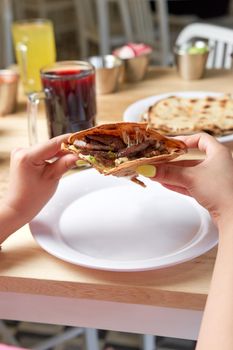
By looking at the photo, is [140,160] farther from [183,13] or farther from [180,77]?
[183,13]

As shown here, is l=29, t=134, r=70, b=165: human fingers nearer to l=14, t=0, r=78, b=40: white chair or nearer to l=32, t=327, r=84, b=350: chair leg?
l=32, t=327, r=84, b=350: chair leg

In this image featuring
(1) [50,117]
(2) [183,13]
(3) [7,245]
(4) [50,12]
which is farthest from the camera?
(4) [50,12]

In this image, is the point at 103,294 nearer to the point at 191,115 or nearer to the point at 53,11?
the point at 191,115

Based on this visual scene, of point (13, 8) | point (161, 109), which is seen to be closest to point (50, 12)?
point (13, 8)

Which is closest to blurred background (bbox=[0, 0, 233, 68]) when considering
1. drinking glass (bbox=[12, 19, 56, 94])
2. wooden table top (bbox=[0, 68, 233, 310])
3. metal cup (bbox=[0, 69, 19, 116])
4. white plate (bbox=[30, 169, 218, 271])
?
drinking glass (bbox=[12, 19, 56, 94])

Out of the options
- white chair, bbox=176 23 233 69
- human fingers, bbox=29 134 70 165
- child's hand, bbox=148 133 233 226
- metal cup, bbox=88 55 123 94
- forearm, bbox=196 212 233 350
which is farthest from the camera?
white chair, bbox=176 23 233 69

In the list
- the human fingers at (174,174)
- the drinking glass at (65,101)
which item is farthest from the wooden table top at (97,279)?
the drinking glass at (65,101)

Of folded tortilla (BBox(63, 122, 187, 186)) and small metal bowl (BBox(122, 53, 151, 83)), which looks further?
small metal bowl (BBox(122, 53, 151, 83))

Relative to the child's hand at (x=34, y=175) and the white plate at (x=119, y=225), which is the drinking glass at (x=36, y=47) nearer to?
the white plate at (x=119, y=225)
